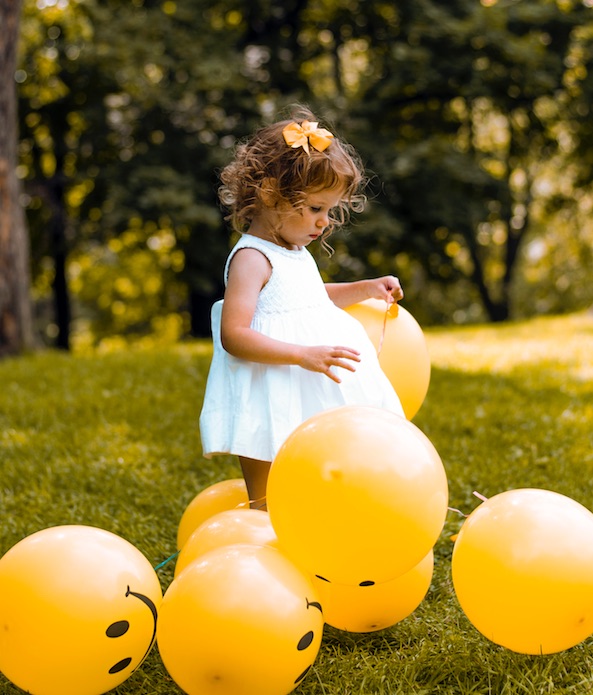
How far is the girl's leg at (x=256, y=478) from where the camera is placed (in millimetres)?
2689

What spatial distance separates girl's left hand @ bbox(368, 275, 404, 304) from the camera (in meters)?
3.05

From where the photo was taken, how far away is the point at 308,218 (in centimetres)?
271

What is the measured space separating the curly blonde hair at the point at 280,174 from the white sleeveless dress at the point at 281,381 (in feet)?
0.50

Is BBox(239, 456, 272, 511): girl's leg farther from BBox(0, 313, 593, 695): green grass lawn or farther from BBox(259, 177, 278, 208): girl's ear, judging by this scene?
BBox(259, 177, 278, 208): girl's ear

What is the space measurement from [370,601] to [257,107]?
10.9 meters

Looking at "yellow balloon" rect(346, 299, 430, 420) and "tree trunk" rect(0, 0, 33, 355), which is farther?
"tree trunk" rect(0, 0, 33, 355)

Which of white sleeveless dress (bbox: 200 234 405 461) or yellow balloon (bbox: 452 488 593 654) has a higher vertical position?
white sleeveless dress (bbox: 200 234 405 461)

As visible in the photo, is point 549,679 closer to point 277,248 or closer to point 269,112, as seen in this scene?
point 277,248

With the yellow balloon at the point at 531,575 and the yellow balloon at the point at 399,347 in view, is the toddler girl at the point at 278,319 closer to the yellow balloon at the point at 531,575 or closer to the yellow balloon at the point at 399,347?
the yellow balloon at the point at 399,347

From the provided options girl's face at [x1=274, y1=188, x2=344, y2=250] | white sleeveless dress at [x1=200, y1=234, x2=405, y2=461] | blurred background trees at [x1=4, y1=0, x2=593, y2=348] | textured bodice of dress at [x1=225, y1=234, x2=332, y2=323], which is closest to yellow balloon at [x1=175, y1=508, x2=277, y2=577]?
white sleeveless dress at [x1=200, y1=234, x2=405, y2=461]

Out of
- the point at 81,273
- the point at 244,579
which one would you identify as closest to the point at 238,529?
the point at 244,579

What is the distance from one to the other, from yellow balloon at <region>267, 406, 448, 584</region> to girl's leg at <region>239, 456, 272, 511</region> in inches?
21.4

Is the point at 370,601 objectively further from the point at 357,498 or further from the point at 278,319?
the point at 278,319

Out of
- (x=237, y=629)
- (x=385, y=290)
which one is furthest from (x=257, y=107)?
(x=237, y=629)
